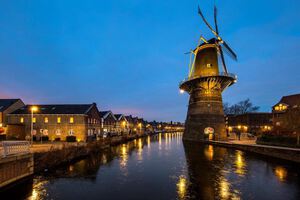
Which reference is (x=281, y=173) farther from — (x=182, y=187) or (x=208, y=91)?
(x=208, y=91)

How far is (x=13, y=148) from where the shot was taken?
1788 centimetres

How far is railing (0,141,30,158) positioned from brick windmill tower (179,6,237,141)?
4321cm

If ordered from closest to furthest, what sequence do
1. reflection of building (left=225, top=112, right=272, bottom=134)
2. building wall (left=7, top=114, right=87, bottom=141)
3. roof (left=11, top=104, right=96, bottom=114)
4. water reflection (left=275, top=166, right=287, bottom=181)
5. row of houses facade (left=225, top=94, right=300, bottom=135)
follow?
water reflection (left=275, top=166, right=287, bottom=181) → building wall (left=7, top=114, right=87, bottom=141) → roof (left=11, top=104, right=96, bottom=114) → row of houses facade (left=225, top=94, right=300, bottom=135) → reflection of building (left=225, top=112, right=272, bottom=134)

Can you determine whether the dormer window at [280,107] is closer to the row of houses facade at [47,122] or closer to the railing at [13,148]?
the row of houses facade at [47,122]

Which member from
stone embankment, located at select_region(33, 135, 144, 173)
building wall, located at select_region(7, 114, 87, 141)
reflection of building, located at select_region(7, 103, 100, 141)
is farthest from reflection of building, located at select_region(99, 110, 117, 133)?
stone embankment, located at select_region(33, 135, 144, 173)

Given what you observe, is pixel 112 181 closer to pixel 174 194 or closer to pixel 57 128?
pixel 174 194

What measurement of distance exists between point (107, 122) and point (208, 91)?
3247 cm

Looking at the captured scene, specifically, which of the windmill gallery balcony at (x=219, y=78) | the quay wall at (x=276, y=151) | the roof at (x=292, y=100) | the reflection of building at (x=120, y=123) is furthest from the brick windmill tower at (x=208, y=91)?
the reflection of building at (x=120, y=123)

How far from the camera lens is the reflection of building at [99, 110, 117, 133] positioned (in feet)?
214

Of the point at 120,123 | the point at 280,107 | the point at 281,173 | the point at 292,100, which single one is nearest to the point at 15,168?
the point at 281,173

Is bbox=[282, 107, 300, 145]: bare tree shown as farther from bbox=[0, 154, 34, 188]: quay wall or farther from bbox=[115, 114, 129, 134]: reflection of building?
bbox=[115, 114, 129, 134]: reflection of building

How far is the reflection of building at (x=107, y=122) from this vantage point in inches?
2567

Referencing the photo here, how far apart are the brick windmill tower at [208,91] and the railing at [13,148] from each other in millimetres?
43205

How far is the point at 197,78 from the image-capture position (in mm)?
55312
